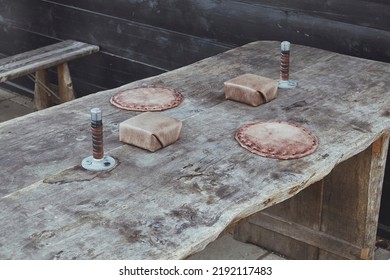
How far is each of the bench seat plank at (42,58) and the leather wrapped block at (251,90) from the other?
82.1 inches

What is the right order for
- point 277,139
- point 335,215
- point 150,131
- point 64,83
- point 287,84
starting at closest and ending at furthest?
1. point 150,131
2. point 277,139
3. point 287,84
4. point 335,215
5. point 64,83

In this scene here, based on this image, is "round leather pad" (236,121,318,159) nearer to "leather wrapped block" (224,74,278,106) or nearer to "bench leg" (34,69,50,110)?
"leather wrapped block" (224,74,278,106)

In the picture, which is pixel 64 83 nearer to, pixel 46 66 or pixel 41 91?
pixel 46 66

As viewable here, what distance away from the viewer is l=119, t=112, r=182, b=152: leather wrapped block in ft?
9.94

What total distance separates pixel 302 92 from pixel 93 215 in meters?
1.51

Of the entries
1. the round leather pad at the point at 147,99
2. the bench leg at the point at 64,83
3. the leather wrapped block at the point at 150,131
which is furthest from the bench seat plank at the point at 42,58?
the leather wrapped block at the point at 150,131

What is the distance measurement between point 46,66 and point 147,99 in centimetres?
207

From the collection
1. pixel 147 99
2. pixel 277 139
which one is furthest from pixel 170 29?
pixel 277 139

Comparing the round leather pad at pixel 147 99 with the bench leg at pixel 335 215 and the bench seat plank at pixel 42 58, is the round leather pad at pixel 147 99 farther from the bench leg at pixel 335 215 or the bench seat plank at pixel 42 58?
the bench seat plank at pixel 42 58

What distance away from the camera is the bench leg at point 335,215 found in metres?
3.90

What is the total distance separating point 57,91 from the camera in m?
6.26

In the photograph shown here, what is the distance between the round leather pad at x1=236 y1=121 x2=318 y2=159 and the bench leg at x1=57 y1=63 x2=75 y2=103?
8.92 feet

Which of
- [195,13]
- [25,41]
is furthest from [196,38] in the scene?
[25,41]

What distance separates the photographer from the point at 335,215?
411 centimetres
